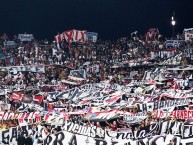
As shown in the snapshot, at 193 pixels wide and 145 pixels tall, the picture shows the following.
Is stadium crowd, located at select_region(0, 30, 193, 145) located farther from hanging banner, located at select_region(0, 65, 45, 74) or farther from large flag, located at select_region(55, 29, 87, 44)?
large flag, located at select_region(55, 29, 87, 44)

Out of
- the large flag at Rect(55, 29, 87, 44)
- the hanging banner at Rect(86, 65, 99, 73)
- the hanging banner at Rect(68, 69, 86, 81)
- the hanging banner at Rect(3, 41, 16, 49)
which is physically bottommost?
the hanging banner at Rect(68, 69, 86, 81)

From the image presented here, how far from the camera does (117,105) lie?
2031cm

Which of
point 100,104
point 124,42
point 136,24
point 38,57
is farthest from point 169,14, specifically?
point 100,104

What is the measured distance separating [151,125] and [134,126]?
2790 mm

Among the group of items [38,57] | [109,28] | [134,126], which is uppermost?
[109,28]

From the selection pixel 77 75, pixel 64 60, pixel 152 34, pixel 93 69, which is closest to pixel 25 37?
pixel 64 60

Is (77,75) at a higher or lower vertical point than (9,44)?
lower

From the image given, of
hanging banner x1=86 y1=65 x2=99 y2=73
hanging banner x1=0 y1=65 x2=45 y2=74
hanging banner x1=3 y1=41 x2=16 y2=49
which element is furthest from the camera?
hanging banner x1=3 y1=41 x2=16 y2=49

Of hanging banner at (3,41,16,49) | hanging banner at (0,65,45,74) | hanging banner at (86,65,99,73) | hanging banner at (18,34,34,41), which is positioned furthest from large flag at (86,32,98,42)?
hanging banner at (0,65,45,74)

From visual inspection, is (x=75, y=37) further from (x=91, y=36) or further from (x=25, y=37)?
(x=25, y=37)

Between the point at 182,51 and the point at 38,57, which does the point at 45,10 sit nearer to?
the point at 38,57

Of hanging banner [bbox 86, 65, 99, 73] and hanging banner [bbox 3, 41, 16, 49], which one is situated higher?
hanging banner [bbox 3, 41, 16, 49]

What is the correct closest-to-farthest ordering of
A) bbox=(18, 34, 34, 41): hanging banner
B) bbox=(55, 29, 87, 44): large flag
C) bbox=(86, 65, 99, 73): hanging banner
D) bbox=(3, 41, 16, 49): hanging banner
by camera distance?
bbox=(86, 65, 99, 73): hanging banner, bbox=(3, 41, 16, 49): hanging banner, bbox=(55, 29, 87, 44): large flag, bbox=(18, 34, 34, 41): hanging banner

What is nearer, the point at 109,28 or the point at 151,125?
the point at 151,125
